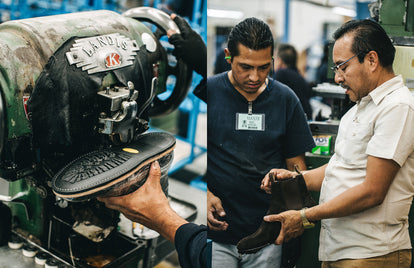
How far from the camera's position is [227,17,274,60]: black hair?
87 centimetres

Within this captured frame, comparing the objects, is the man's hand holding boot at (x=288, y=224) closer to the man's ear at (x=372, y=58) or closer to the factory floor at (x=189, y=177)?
the man's ear at (x=372, y=58)

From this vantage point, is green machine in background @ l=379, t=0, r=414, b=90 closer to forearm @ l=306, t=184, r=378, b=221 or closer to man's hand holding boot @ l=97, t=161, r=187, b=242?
forearm @ l=306, t=184, r=378, b=221

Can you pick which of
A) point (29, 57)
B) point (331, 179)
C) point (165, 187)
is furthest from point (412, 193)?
point (29, 57)

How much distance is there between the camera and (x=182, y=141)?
355 centimetres

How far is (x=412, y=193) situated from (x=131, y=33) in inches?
38.5

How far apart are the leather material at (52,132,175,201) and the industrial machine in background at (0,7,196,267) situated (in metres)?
0.07

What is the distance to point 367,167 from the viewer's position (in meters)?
0.90

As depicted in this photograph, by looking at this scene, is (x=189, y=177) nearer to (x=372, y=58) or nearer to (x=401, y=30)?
(x=401, y=30)

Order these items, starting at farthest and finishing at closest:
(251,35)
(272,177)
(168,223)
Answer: (168,223) → (272,177) → (251,35)

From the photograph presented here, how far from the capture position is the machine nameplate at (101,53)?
3.56 ft

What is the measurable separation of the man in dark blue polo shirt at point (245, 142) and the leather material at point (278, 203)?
0.06ft

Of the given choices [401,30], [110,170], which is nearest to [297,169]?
[110,170]

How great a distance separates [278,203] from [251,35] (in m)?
0.43

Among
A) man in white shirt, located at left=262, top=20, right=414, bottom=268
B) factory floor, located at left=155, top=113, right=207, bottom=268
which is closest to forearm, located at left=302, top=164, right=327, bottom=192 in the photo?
man in white shirt, located at left=262, top=20, right=414, bottom=268
